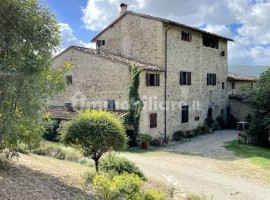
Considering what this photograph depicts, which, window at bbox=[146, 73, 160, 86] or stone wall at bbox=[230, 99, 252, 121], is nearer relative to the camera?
window at bbox=[146, 73, 160, 86]

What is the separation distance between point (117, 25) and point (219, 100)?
45.3ft

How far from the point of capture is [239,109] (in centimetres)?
3641

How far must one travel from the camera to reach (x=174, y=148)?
78.9 feet

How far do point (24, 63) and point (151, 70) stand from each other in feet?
58.0

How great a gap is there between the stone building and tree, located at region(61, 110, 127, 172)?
1342 cm

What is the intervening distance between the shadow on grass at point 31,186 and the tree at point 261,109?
879 inches

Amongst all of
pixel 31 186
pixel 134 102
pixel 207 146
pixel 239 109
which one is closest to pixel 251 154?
pixel 207 146

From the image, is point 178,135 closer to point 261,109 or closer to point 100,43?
point 261,109

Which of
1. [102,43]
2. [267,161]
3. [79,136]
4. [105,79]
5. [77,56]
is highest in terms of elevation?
[102,43]

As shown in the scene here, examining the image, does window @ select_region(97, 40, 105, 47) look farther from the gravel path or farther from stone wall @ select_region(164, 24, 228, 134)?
the gravel path

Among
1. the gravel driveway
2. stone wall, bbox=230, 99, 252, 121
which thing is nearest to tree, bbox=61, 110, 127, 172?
the gravel driveway

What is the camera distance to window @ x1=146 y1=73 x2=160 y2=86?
25.5m

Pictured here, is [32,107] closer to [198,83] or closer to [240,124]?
[198,83]

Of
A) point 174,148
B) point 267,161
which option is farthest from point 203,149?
point 267,161
